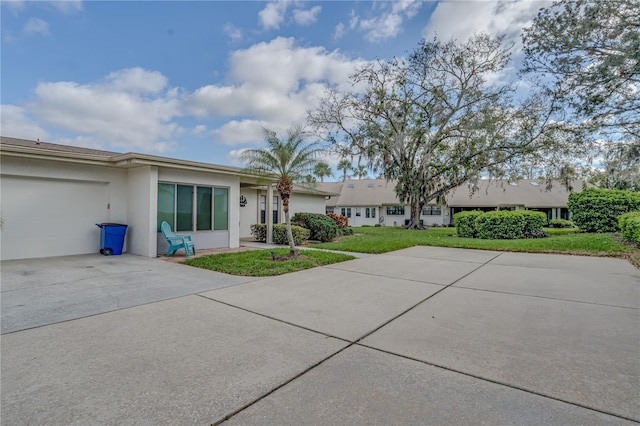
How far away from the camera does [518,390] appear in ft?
7.83

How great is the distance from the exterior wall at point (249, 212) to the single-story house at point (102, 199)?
3.32 meters

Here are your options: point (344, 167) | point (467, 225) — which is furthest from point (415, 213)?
point (344, 167)

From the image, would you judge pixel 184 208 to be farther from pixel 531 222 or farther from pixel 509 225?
pixel 531 222

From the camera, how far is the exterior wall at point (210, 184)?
9.45 m

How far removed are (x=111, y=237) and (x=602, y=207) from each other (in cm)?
1878

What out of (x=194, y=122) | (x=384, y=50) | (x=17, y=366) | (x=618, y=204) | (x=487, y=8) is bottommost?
(x=17, y=366)

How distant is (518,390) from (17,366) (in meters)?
4.22

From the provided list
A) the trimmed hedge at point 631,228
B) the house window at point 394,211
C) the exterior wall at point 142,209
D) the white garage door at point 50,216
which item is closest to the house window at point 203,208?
the exterior wall at point 142,209

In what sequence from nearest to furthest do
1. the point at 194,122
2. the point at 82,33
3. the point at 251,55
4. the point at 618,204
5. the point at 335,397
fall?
the point at 335,397 < the point at 82,33 < the point at 251,55 < the point at 618,204 < the point at 194,122

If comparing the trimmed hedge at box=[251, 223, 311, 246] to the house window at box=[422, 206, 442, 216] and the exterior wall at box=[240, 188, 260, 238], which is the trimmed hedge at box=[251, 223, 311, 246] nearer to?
the exterior wall at box=[240, 188, 260, 238]

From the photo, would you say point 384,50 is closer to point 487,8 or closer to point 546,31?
point 487,8

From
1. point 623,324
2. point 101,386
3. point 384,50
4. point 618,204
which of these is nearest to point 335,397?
point 101,386

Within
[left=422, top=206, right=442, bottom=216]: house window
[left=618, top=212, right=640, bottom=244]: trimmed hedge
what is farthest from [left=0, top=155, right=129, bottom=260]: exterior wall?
[left=422, top=206, right=442, bottom=216]: house window

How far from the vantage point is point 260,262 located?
7.91m
